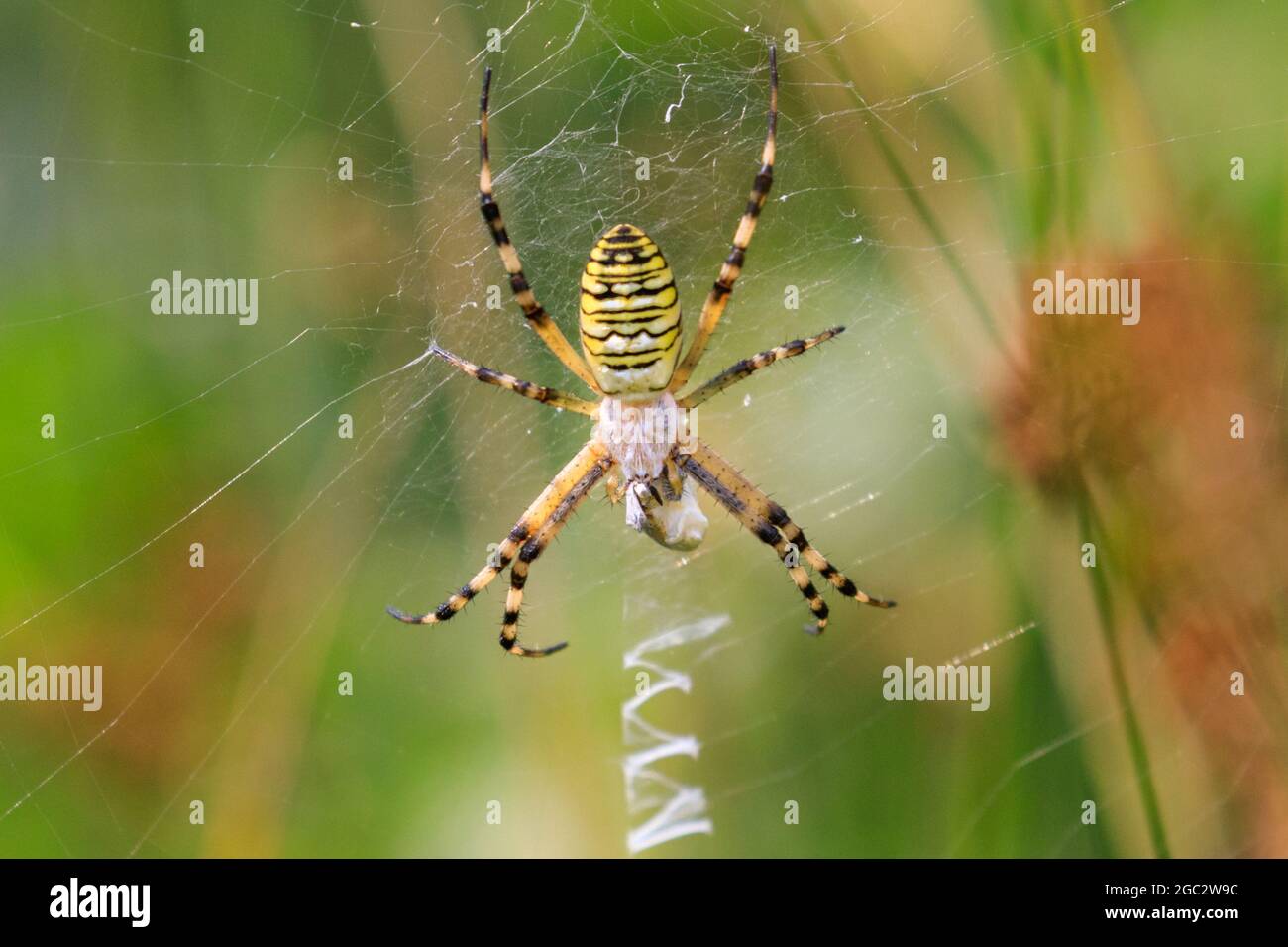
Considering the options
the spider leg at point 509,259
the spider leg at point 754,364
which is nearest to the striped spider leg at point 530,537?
the spider leg at point 754,364

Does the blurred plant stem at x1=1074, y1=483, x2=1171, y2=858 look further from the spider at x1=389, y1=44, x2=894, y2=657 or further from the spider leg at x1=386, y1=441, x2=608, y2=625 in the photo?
the spider leg at x1=386, y1=441, x2=608, y2=625

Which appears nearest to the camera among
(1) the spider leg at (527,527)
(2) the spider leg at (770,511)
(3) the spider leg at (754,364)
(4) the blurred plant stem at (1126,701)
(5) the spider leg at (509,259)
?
(4) the blurred plant stem at (1126,701)

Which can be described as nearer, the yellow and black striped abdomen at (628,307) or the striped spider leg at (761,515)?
the yellow and black striped abdomen at (628,307)

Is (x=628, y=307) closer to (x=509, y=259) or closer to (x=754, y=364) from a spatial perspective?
(x=509, y=259)

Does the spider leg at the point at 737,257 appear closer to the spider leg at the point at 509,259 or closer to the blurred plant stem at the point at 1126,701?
the spider leg at the point at 509,259

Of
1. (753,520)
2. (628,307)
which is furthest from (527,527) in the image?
(628,307)

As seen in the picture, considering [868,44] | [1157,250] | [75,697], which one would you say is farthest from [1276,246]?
[75,697]

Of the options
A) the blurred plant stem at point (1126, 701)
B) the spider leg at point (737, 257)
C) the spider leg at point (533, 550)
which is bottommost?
the blurred plant stem at point (1126, 701)

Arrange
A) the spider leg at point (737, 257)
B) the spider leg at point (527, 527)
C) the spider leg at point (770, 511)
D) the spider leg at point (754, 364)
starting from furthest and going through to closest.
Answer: the spider leg at point (770, 511) < the spider leg at point (527, 527) < the spider leg at point (754, 364) < the spider leg at point (737, 257)

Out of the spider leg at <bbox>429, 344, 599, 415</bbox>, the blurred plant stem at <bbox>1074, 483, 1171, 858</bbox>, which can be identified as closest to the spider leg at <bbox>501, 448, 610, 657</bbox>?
the spider leg at <bbox>429, 344, 599, 415</bbox>
